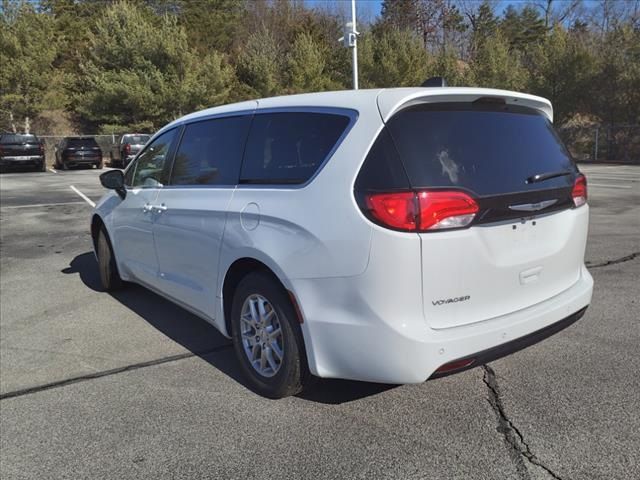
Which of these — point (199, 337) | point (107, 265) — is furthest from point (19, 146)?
point (199, 337)

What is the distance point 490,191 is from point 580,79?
32068mm

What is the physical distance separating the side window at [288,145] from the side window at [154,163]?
1.31 m

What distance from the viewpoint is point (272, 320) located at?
338 cm

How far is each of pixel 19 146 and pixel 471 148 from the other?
91.1 feet

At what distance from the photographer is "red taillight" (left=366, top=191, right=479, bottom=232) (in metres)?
2.72

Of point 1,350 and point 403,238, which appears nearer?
point 403,238

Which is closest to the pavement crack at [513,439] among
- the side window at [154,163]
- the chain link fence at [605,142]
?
the side window at [154,163]

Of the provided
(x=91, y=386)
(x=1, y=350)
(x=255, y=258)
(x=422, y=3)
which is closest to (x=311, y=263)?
(x=255, y=258)

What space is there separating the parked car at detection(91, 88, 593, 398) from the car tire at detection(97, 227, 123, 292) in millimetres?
2424

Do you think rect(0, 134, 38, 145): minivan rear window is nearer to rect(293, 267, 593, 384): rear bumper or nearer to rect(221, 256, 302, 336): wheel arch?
rect(221, 256, 302, 336): wheel arch

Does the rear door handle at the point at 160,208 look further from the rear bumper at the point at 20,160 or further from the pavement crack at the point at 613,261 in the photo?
the rear bumper at the point at 20,160

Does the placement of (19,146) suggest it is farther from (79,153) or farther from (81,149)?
(81,149)

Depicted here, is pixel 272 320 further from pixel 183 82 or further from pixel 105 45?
pixel 105 45

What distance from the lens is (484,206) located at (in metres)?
2.84
